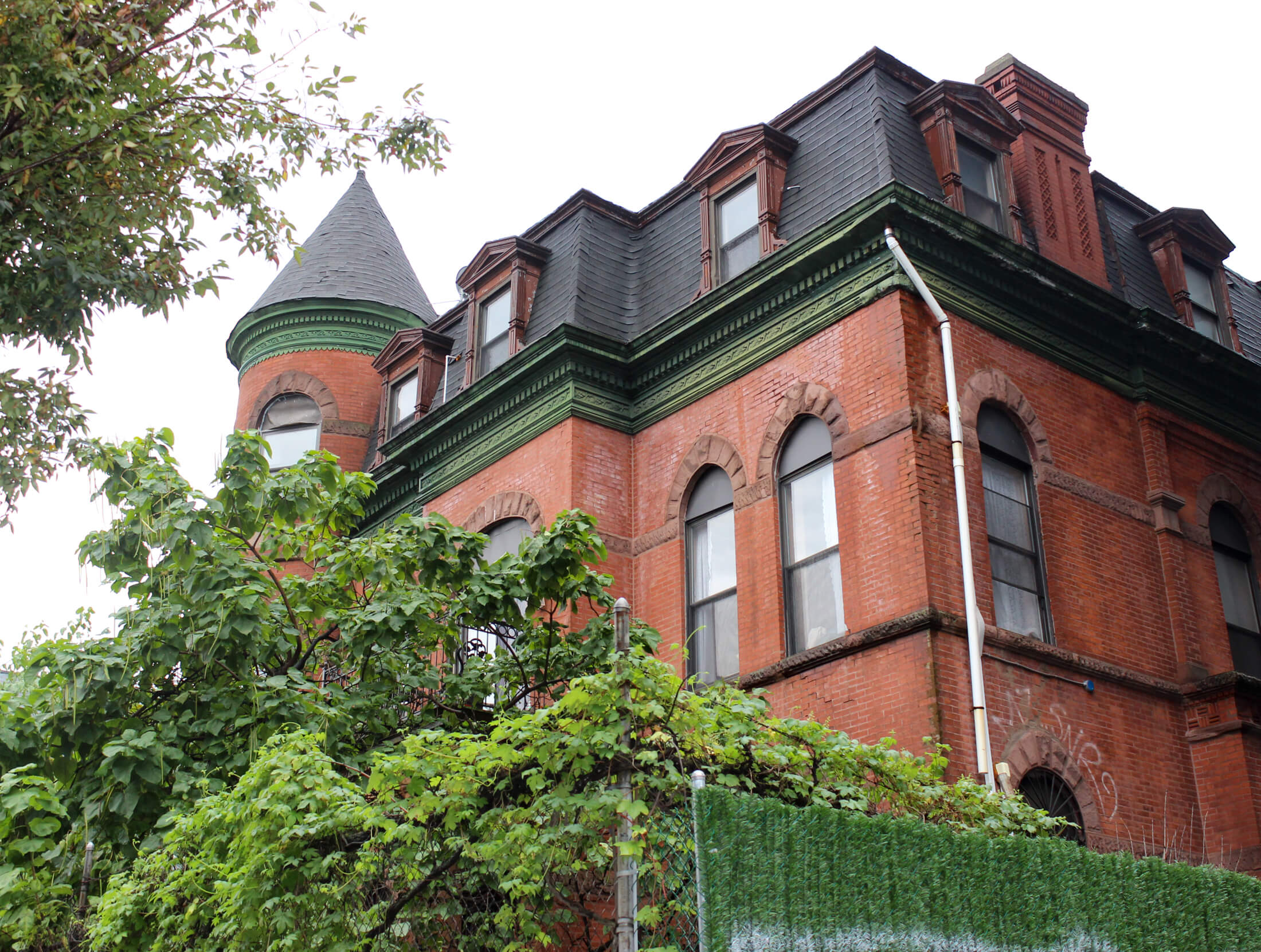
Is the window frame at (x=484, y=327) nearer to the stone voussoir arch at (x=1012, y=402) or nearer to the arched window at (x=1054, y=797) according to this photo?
the stone voussoir arch at (x=1012, y=402)

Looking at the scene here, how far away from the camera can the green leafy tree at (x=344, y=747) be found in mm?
7070

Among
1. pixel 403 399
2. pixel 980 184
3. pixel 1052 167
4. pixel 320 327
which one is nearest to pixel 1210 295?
pixel 1052 167

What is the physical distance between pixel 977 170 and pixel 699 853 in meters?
12.1

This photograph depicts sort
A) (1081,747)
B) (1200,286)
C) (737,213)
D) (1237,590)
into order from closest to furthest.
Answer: (1081,747)
(1237,590)
(737,213)
(1200,286)

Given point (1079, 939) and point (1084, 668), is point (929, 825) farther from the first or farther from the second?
point (1084, 668)

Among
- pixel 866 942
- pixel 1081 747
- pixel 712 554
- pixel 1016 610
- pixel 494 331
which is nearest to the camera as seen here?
pixel 866 942

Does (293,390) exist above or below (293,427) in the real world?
above

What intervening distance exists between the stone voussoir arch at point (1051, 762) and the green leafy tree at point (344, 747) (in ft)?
4.60

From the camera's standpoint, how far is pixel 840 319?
1452cm

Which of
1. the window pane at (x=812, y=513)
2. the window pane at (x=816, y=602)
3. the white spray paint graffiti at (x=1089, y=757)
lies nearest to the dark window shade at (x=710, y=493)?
the window pane at (x=812, y=513)

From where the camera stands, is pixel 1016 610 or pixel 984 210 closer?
pixel 1016 610

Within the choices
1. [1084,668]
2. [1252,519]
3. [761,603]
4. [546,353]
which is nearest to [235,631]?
[761,603]

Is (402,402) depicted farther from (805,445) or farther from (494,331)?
(805,445)

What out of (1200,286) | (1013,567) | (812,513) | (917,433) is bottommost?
(1013,567)
